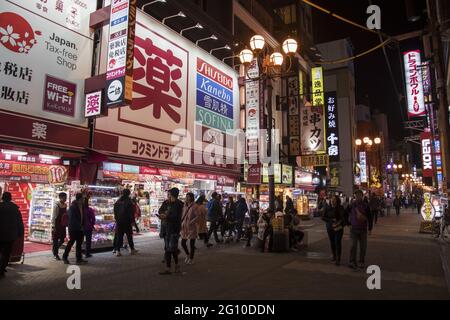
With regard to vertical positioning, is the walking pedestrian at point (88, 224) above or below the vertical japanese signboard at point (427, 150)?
below

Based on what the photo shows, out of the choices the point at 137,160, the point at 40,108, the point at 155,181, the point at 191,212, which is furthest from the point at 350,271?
the point at 155,181

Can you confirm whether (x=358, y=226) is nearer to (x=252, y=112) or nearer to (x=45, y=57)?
(x=45, y=57)

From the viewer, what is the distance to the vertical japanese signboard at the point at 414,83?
902 inches

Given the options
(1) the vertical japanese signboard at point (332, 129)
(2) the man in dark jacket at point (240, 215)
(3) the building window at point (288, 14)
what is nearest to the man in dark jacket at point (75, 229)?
(2) the man in dark jacket at point (240, 215)

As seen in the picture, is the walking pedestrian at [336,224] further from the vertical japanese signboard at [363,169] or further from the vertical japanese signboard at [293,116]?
the vertical japanese signboard at [363,169]

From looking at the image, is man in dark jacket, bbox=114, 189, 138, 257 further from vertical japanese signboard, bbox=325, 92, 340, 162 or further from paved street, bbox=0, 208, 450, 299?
vertical japanese signboard, bbox=325, 92, 340, 162

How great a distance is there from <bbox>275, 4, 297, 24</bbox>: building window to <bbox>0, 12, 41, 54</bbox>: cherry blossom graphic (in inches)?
1354

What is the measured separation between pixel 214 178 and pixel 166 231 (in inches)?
434

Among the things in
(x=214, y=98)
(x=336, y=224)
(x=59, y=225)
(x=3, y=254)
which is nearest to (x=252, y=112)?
(x=214, y=98)

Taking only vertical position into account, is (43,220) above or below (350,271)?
above

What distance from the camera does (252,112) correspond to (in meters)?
21.7

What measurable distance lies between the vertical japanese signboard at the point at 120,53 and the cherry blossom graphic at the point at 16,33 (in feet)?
7.72

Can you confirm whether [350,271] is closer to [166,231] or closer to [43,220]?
[166,231]

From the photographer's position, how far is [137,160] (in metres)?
14.0
